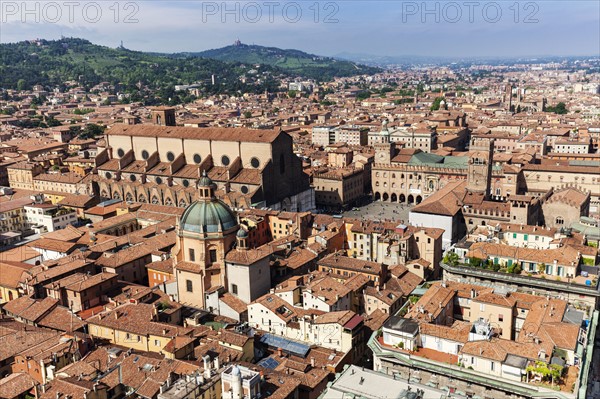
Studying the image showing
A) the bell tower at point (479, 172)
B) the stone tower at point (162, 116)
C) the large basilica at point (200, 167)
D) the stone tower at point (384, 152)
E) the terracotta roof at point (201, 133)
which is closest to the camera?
the bell tower at point (479, 172)

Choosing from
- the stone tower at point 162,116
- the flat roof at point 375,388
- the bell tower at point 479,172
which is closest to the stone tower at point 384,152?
the bell tower at point 479,172

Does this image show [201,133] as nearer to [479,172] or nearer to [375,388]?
[479,172]

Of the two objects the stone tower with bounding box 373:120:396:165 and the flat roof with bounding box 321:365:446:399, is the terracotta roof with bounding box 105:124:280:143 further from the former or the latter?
the flat roof with bounding box 321:365:446:399

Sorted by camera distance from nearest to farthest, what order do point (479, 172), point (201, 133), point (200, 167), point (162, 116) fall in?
point (479, 172) < point (200, 167) < point (201, 133) < point (162, 116)

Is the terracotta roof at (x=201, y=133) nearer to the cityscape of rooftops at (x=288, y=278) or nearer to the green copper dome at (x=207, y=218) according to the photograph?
the cityscape of rooftops at (x=288, y=278)

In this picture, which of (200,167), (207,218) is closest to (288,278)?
(207,218)

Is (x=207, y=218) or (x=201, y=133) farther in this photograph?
(x=201, y=133)

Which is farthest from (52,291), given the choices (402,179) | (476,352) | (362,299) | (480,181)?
(402,179)

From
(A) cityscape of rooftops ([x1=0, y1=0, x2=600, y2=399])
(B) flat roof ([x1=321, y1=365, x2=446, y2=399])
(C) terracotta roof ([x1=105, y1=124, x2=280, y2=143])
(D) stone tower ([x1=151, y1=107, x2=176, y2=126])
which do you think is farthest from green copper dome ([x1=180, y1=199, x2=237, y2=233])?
(D) stone tower ([x1=151, y1=107, x2=176, y2=126])

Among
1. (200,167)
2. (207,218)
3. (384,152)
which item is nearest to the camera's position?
(207,218)

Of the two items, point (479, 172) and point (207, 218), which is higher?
point (479, 172)
